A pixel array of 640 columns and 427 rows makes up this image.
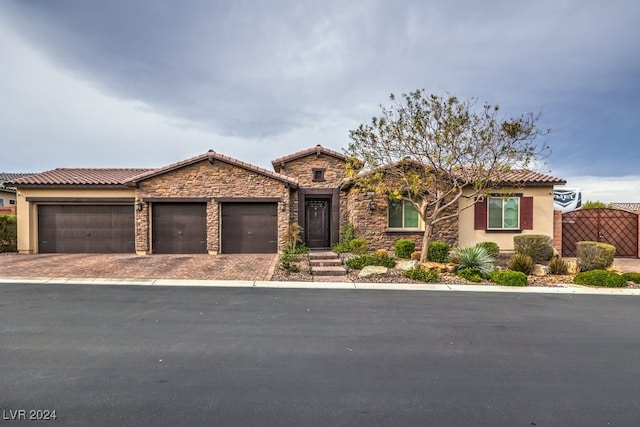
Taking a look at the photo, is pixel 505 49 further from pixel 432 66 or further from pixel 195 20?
pixel 195 20

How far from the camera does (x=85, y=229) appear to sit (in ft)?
51.3

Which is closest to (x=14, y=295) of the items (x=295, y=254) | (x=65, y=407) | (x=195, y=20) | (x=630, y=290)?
(x=65, y=407)

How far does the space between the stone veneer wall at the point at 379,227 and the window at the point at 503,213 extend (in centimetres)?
188

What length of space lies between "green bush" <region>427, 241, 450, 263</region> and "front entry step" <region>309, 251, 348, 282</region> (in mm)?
3620

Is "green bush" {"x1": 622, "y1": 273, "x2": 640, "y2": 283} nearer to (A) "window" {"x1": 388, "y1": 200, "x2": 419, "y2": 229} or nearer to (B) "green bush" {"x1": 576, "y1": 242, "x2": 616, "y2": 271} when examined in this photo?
(B) "green bush" {"x1": 576, "y1": 242, "x2": 616, "y2": 271}

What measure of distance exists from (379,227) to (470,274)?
5.26 metres

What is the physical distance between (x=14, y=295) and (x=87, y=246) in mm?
8222

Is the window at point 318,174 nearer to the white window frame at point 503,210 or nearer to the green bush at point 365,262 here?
the green bush at point 365,262

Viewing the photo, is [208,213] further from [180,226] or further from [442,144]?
[442,144]

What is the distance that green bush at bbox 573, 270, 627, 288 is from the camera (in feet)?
33.0

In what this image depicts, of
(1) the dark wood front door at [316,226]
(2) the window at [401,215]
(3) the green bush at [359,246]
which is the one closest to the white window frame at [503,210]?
(2) the window at [401,215]

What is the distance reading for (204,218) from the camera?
607 inches

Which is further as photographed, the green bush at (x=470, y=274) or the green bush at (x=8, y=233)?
the green bush at (x=8, y=233)

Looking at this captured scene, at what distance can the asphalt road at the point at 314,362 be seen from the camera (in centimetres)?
338
